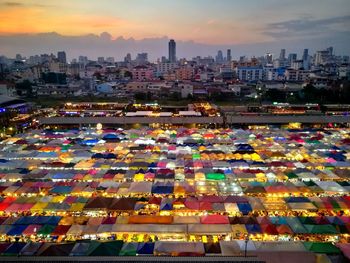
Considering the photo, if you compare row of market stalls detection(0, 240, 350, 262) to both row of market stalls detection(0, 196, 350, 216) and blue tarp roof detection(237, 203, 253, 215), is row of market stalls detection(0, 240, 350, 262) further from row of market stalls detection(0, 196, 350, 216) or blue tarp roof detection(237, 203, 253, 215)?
row of market stalls detection(0, 196, 350, 216)

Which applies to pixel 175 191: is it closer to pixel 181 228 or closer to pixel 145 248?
pixel 181 228

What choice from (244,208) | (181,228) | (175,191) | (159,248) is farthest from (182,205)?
(159,248)

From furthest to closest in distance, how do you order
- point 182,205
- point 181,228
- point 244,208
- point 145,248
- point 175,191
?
1. point 175,191
2. point 182,205
3. point 244,208
4. point 181,228
5. point 145,248

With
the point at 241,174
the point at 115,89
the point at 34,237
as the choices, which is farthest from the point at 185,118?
the point at 115,89

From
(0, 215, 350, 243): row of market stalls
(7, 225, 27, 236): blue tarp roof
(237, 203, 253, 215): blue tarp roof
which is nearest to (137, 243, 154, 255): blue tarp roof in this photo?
(0, 215, 350, 243): row of market stalls

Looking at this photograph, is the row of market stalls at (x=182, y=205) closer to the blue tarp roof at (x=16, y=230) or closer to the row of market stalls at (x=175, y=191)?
the row of market stalls at (x=175, y=191)

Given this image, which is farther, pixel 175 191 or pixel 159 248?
pixel 175 191

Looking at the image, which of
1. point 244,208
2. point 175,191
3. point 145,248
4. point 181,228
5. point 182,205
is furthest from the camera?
point 175,191

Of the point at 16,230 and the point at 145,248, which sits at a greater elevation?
the point at 145,248

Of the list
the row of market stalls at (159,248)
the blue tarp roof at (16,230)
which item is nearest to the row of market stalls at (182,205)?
the blue tarp roof at (16,230)
